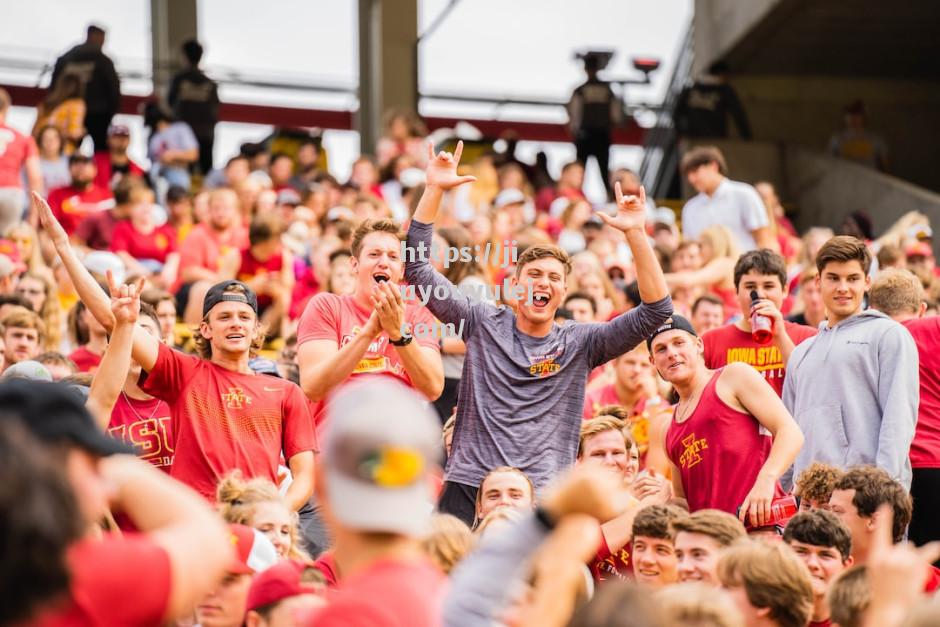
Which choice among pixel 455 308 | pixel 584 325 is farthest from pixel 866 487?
pixel 455 308

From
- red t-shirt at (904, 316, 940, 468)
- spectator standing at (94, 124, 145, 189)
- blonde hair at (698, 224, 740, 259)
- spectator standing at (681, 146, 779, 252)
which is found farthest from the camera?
spectator standing at (94, 124, 145, 189)

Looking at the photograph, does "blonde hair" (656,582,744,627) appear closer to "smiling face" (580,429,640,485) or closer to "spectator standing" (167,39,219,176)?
"smiling face" (580,429,640,485)

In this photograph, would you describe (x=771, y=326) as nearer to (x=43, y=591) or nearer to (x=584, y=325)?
Result: (x=584, y=325)

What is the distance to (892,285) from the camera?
26.7 ft

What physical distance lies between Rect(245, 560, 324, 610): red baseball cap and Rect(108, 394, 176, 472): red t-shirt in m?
2.61

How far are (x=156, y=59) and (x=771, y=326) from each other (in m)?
15.5

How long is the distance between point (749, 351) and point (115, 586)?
5.65 metres

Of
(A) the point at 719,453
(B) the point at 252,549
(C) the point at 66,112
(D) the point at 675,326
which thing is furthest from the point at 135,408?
(C) the point at 66,112

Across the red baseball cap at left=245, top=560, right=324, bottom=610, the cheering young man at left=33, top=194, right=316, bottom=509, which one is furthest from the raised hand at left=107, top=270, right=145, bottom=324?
the red baseball cap at left=245, top=560, right=324, bottom=610

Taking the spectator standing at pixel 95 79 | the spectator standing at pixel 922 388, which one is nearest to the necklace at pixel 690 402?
the spectator standing at pixel 922 388

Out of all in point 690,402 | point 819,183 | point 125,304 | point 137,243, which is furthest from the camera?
point 819,183

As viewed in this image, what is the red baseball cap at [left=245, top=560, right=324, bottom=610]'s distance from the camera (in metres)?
4.45

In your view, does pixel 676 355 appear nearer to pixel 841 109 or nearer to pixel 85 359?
pixel 85 359

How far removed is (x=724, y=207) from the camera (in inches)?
510
